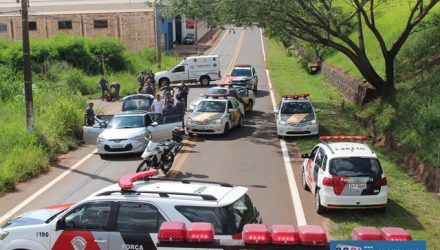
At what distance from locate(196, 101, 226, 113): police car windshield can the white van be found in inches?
748

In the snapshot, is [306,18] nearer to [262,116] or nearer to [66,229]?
[262,116]

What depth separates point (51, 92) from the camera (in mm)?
27406

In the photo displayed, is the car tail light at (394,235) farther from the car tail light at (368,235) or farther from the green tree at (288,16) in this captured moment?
the green tree at (288,16)

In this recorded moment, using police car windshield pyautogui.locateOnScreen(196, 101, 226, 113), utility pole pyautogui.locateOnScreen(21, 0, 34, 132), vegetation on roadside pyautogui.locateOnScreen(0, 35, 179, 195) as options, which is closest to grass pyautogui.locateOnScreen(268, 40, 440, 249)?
police car windshield pyautogui.locateOnScreen(196, 101, 226, 113)

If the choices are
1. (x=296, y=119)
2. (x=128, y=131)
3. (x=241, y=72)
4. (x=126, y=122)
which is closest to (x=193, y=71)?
(x=241, y=72)

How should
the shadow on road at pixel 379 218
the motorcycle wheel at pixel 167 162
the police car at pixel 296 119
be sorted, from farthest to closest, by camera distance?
the police car at pixel 296 119 < the motorcycle wheel at pixel 167 162 < the shadow on road at pixel 379 218

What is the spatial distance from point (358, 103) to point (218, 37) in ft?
222

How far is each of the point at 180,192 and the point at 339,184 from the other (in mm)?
5135

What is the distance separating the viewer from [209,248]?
265 inches

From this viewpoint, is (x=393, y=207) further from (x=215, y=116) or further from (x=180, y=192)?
(x=215, y=116)

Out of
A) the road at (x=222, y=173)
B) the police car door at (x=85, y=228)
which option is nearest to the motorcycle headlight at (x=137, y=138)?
the road at (x=222, y=173)

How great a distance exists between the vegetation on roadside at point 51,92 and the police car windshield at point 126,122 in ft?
6.71

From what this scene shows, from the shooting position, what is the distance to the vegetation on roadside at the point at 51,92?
17703 mm

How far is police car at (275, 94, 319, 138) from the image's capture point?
22.0 m
